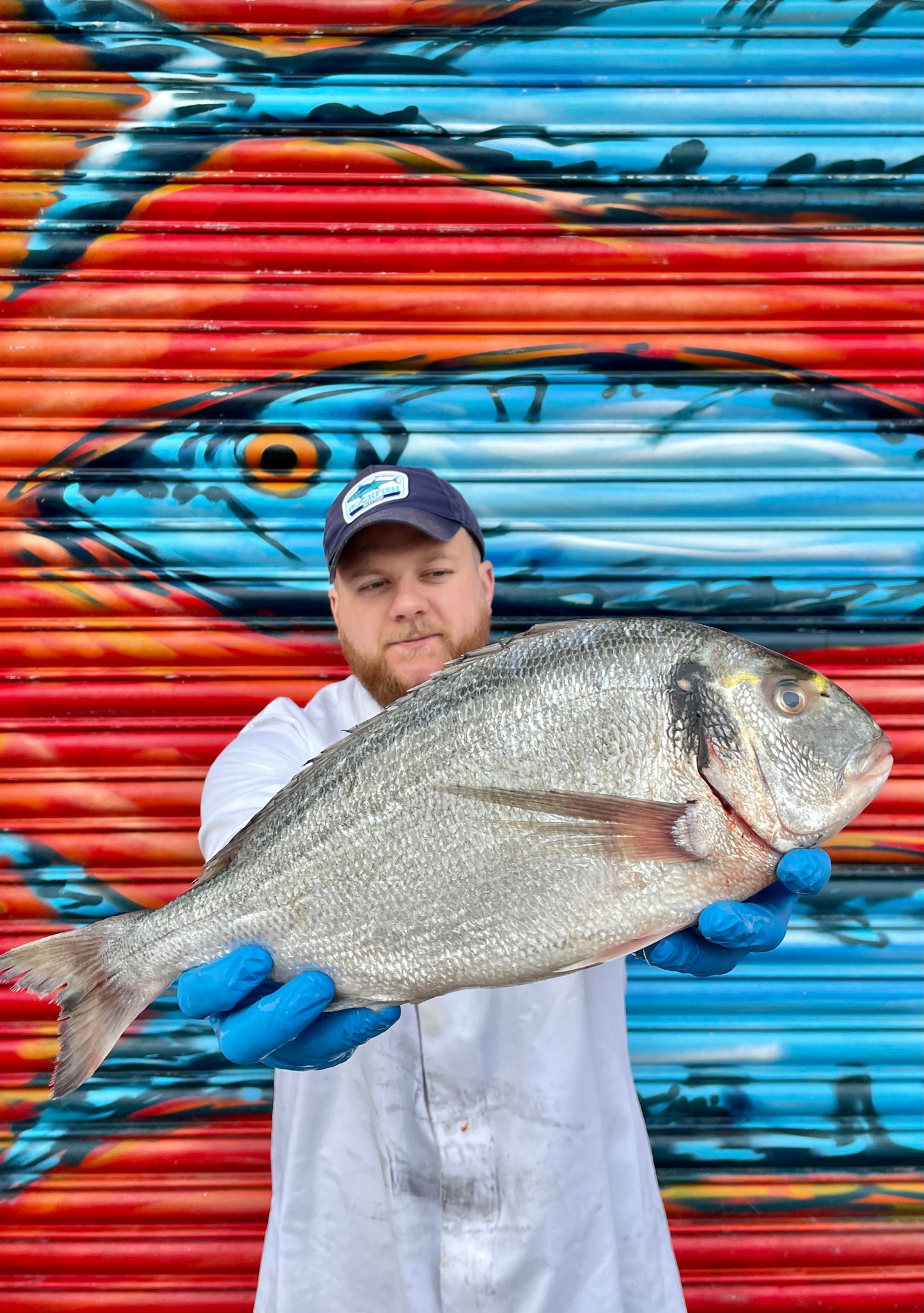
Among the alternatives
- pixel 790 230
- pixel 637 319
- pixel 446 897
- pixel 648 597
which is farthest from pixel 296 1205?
pixel 790 230

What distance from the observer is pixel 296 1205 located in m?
2.19

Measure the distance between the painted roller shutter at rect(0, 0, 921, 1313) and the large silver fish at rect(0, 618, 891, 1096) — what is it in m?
1.43

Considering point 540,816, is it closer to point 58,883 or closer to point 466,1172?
point 466,1172

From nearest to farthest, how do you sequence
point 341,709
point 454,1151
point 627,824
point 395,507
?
point 627,824 < point 454,1151 < point 395,507 < point 341,709

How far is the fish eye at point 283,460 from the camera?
10.1 feet

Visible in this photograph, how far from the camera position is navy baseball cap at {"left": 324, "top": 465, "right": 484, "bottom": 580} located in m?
2.29

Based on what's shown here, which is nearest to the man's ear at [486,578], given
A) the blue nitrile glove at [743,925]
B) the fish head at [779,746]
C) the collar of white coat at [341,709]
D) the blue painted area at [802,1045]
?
the collar of white coat at [341,709]

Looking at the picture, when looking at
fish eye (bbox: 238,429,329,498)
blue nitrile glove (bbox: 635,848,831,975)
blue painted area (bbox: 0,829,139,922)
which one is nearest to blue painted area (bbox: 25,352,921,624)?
fish eye (bbox: 238,429,329,498)

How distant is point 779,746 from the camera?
1.60 metres

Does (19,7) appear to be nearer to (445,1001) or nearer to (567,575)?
(567,575)

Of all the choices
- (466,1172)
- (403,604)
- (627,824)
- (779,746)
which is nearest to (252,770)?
(403,604)

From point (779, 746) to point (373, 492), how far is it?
4.41 ft

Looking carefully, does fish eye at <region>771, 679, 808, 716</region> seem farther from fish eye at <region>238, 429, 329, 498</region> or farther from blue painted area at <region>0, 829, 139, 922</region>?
blue painted area at <region>0, 829, 139, 922</region>

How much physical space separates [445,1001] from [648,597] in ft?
5.52
